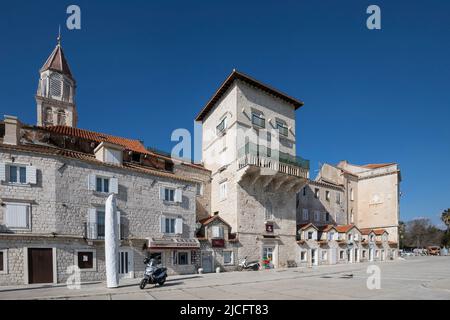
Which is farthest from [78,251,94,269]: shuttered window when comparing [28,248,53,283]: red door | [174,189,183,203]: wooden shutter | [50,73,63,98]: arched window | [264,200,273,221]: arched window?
[50,73,63,98]: arched window

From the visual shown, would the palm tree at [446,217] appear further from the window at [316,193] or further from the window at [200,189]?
the window at [200,189]

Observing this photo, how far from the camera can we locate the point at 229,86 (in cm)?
3186

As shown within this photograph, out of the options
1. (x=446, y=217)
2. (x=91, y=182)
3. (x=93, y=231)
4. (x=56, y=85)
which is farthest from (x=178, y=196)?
Answer: (x=446, y=217)

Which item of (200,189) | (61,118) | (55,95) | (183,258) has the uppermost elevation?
(55,95)

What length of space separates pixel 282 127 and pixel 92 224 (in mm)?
21881

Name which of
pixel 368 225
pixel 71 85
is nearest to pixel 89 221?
pixel 71 85

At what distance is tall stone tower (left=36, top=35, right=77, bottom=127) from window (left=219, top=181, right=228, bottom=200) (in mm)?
26694

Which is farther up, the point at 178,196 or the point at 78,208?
the point at 178,196

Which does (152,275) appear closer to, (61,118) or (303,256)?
(303,256)

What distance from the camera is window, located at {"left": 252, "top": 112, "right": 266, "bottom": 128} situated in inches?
1251

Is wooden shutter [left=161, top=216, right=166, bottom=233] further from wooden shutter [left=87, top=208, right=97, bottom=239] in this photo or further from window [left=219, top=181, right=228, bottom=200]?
window [left=219, top=181, right=228, bottom=200]

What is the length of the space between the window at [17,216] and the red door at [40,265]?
5.29ft

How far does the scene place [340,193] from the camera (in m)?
46.4
